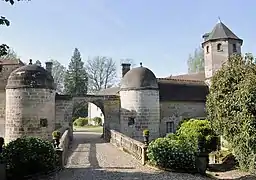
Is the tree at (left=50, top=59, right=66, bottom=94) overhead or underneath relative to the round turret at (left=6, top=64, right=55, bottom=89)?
overhead

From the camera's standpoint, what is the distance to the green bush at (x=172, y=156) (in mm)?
11328

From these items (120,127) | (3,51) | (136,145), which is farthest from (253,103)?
(120,127)

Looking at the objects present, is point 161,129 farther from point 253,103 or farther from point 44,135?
point 253,103

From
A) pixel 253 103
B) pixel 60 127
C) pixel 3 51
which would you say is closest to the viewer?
pixel 3 51

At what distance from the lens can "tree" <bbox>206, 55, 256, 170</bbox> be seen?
12523 millimetres

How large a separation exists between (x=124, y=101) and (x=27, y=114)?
7431mm

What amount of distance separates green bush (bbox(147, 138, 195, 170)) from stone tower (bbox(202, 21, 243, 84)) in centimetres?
1940

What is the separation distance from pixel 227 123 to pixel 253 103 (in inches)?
69.0

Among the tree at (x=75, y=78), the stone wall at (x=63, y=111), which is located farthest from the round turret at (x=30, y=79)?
the tree at (x=75, y=78)

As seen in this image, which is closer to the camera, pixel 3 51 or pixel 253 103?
pixel 3 51

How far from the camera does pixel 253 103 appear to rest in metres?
12.4

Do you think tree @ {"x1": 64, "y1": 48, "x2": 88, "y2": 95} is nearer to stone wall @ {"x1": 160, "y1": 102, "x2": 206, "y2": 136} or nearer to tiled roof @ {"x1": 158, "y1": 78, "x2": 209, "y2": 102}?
tiled roof @ {"x1": 158, "y1": 78, "x2": 209, "y2": 102}

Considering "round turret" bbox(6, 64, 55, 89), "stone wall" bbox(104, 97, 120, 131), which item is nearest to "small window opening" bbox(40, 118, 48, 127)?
"round turret" bbox(6, 64, 55, 89)

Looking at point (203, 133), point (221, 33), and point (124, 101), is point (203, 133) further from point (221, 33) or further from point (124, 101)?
point (221, 33)
